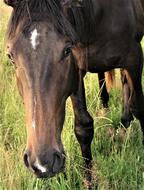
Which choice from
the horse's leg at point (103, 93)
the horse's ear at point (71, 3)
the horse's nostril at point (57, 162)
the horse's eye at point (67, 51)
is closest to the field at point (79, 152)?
the horse's leg at point (103, 93)

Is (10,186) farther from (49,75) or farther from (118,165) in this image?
(49,75)

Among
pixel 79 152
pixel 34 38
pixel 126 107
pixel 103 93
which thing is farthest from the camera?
pixel 103 93

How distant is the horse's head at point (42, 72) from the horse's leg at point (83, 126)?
0.83 meters

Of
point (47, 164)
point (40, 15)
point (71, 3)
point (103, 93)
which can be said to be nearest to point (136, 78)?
point (103, 93)

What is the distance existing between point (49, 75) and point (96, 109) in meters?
1.50

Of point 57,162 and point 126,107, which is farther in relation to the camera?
point 126,107

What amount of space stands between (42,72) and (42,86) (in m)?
0.06

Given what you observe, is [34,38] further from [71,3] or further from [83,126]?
[83,126]

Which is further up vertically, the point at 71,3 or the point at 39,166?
the point at 71,3

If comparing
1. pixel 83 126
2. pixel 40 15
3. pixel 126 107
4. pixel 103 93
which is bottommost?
pixel 83 126

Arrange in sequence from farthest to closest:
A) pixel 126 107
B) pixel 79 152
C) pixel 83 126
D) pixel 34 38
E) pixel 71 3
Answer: pixel 126 107
pixel 79 152
pixel 83 126
pixel 71 3
pixel 34 38

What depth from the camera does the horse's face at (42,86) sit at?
1.98m

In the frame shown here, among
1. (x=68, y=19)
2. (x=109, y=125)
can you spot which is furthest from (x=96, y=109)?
(x=68, y=19)

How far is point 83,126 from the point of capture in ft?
10.2
